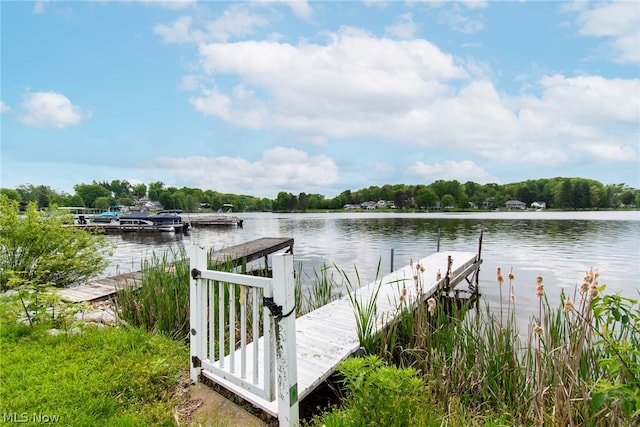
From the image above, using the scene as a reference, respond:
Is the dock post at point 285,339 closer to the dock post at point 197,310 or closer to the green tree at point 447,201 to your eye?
the dock post at point 197,310

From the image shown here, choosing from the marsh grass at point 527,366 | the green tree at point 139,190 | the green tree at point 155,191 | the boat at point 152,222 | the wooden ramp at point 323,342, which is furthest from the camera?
the green tree at point 139,190

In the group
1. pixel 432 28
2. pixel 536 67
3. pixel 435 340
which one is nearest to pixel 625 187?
pixel 536 67

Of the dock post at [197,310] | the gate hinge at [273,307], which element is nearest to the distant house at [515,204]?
the dock post at [197,310]

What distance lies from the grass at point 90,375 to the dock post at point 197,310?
325 millimetres

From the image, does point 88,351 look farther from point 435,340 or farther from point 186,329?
point 435,340

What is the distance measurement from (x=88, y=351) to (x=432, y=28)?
12.6 metres

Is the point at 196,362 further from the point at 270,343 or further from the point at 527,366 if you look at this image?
the point at 527,366

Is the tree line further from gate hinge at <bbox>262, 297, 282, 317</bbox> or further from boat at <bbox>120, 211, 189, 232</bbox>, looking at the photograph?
gate hinge at <bbox>262, 297, 282, 317</bbox>

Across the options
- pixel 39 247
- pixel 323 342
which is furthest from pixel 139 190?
pixel 323 342

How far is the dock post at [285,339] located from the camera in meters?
2.36

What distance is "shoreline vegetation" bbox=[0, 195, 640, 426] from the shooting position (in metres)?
2.10

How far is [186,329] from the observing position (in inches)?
189

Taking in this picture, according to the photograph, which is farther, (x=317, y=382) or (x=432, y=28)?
(x=432, y=28)

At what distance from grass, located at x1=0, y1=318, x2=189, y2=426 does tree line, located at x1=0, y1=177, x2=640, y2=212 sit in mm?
98797
